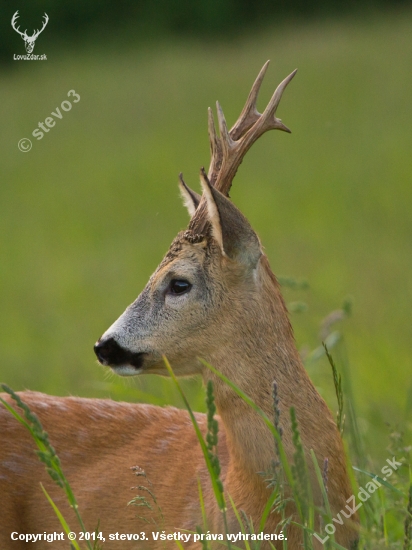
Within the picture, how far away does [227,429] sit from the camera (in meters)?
4.08

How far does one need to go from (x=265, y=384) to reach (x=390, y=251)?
11450 millimetres

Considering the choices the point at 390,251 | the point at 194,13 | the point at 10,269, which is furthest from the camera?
the point at 194,13

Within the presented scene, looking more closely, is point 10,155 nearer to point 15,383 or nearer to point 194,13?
point 194,13

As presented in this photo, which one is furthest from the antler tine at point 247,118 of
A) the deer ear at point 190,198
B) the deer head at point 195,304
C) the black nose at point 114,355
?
the black nose at point 114,355

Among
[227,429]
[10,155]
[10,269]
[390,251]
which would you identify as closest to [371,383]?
[227,429]

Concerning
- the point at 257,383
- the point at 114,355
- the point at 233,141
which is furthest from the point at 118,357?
the point at 233,141

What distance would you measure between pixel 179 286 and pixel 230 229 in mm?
366

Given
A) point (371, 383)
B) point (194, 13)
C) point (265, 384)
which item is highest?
point (194, 13)

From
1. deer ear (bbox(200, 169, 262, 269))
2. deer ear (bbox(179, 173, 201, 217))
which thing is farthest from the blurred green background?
deer ear (bbox(200, 169, 262, 269))

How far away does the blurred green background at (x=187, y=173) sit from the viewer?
12.5 metres

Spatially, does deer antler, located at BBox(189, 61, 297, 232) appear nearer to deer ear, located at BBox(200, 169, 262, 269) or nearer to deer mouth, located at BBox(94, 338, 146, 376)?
deer ear, located at BBox(200, 169, 262, 269)

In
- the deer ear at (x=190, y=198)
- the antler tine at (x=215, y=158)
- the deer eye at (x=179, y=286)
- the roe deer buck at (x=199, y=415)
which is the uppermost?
the antler tine at (x=215, y=158)

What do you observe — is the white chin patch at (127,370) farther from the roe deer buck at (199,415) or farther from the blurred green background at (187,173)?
the blurred green background at (187,173)

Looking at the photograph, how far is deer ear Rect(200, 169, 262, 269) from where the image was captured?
153 inches
